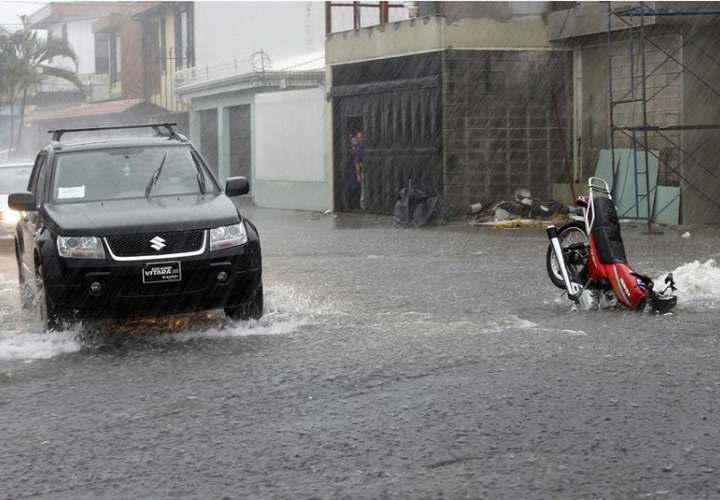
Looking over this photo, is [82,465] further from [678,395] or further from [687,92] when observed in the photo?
[687,92]

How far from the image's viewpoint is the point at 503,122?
24547 millimetres

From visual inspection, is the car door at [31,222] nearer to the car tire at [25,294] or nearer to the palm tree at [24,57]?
the car tire at [25,294]

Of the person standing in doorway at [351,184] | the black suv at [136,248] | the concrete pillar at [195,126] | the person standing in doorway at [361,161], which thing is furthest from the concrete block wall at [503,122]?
the concrete pillar at [195,126]

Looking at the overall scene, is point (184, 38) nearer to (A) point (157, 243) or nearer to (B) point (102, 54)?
(B) point (102, 54)

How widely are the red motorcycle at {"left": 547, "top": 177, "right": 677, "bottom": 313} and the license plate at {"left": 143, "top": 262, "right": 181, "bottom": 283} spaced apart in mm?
3663

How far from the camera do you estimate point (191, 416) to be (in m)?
7.17

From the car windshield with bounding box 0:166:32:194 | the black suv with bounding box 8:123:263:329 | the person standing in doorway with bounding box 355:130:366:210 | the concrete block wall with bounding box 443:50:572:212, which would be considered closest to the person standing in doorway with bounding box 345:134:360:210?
the person standing in doorway with bounding box 355:130:366:210

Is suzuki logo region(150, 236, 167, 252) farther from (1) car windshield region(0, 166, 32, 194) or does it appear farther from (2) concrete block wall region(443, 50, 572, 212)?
(2) concrete block wall region(443, 50, 572, 212)

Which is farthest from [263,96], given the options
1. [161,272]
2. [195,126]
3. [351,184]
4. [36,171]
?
[161,272]

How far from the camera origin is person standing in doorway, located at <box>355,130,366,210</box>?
28084 millimetres

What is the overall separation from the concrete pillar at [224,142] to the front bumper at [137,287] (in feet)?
98.2

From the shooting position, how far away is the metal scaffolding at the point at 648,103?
68.3 ft

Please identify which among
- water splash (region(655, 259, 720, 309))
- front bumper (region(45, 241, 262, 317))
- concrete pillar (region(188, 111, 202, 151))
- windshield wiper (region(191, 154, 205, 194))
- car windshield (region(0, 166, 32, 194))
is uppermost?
concrete pillar (region(188, 111, 202, 151))

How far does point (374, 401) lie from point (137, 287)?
2874mm
